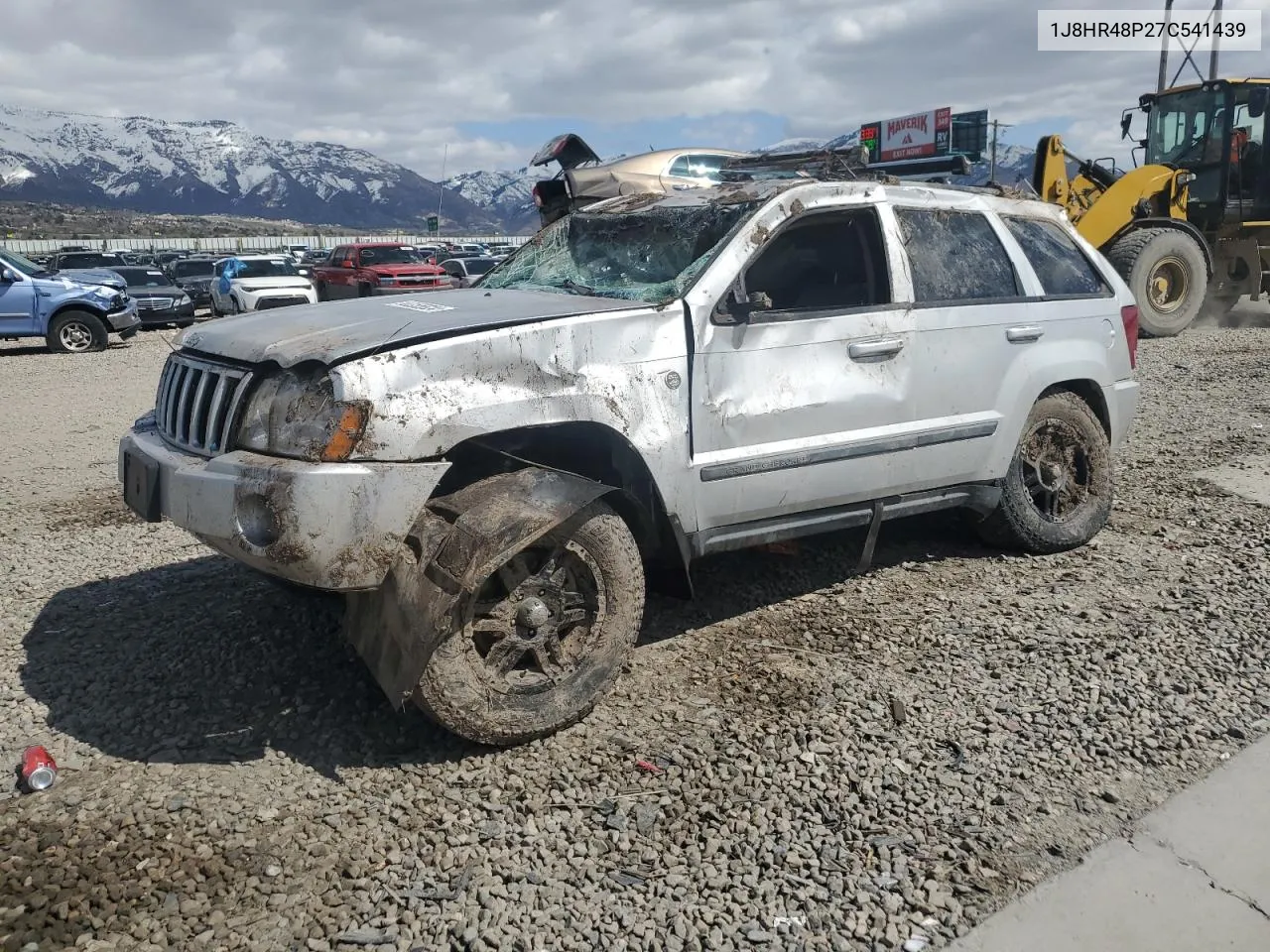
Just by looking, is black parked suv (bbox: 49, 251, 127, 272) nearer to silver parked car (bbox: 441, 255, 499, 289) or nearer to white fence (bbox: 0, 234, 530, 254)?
silver parked car (bbox: 441, 255, 499, 289)

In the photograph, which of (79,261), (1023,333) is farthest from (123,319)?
(1023,333)

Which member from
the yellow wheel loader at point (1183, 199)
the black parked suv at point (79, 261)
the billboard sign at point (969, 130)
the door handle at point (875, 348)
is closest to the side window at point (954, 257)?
the door handle at point (875, 348)

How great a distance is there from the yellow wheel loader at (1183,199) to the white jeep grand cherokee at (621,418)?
933cm

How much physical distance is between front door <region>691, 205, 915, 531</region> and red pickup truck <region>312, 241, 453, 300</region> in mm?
16026

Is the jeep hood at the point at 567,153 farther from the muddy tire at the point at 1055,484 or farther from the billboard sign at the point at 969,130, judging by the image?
the billboard sign at the point at 969,130

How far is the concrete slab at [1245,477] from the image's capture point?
6.05m

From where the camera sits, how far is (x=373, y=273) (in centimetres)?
2009

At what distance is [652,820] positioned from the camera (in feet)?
9.48

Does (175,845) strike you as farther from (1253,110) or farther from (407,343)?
(1253,110)

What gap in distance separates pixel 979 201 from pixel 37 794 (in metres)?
4.50

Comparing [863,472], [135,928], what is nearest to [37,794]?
[135,928]

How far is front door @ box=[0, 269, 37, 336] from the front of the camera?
15500mm

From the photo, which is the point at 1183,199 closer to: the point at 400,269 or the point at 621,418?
the point at 621,418

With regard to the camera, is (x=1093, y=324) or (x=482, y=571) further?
(x=1093, y=324)
